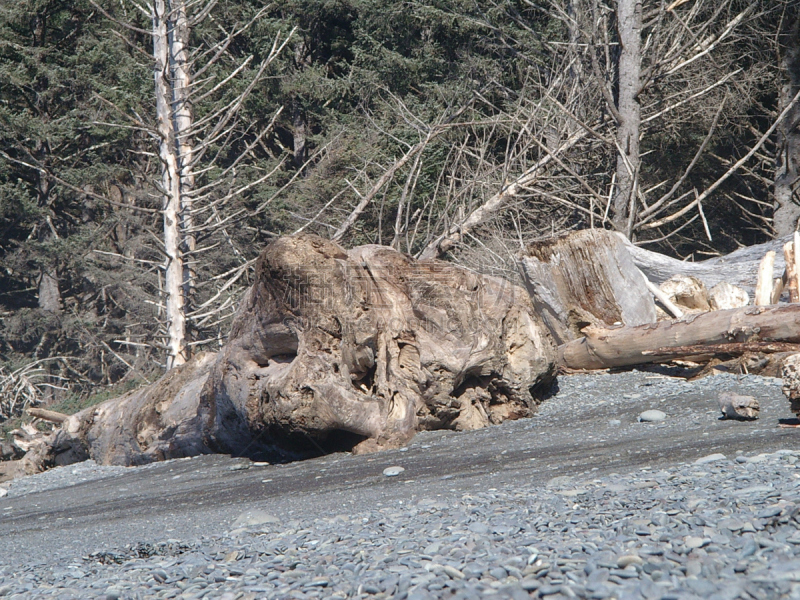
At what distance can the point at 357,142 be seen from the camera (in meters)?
17.4

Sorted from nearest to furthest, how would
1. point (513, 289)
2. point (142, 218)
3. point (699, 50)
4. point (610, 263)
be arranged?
point (513, 289)
point (610, 263)
point (699, 50)
point (142, 218)

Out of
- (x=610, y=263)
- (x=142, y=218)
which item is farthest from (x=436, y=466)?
(x=142, y=218)

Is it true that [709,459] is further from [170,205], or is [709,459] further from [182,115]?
[182,115]

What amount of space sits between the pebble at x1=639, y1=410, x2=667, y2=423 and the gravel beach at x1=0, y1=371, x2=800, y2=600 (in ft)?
0.22

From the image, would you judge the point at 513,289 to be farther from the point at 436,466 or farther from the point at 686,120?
the point at 686,120

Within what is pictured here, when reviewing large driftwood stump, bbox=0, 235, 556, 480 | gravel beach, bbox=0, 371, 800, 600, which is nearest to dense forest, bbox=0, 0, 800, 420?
Result: large driftwood stump, bbox=0, 235, 556, 480

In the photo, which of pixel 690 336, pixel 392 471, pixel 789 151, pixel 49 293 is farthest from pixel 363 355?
pixel 49 293

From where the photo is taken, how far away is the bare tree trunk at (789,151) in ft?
47.7

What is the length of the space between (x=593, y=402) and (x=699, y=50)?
10.8 meters

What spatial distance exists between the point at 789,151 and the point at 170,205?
11.7 metres

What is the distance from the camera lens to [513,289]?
7320 millimetres

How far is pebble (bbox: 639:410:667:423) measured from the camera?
5.64 meters

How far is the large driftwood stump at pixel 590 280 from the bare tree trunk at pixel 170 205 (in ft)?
17.2

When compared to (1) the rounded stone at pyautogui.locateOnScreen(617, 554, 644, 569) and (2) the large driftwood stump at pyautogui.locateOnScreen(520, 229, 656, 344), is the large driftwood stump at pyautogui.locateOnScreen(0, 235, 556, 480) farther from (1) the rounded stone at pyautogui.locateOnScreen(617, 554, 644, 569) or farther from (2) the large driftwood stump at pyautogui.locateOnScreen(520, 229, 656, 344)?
(1) the rounded stone at pyautogui.locateOnScreen(617, 554, 644, 569)
